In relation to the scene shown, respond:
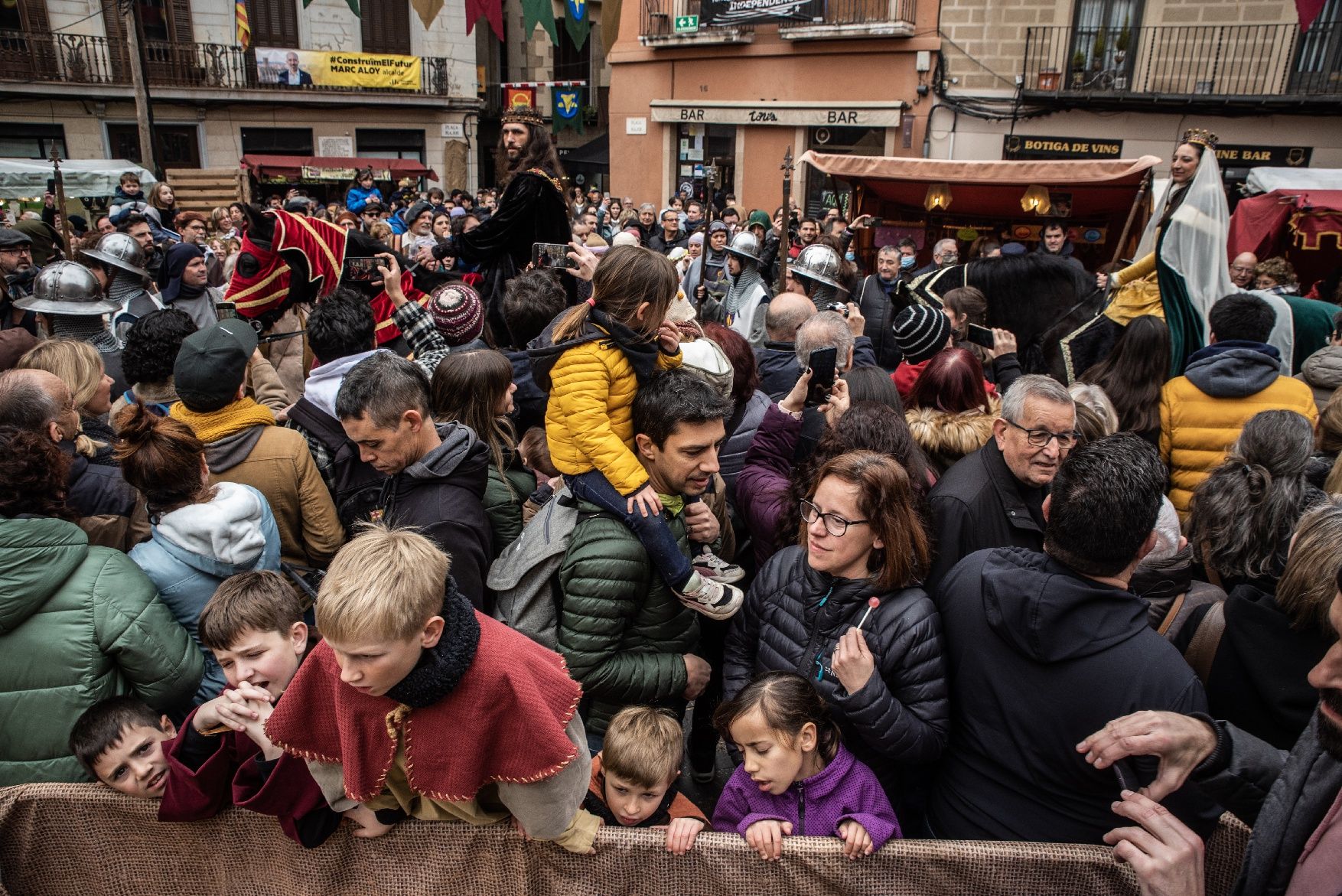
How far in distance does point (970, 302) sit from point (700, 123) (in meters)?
17.2

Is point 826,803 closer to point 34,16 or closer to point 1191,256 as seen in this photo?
point 1191,256

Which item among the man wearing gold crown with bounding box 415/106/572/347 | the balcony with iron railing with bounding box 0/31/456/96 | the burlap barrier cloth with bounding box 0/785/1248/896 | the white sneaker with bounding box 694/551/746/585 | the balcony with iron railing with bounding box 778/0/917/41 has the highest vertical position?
the balcony with iron railing with bounding box 778/0/917/41

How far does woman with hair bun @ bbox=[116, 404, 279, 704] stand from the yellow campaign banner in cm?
2510

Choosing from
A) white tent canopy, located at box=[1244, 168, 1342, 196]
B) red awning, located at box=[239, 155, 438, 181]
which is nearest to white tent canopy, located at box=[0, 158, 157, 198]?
red awning, located at box=[239, 155, 438, 181]

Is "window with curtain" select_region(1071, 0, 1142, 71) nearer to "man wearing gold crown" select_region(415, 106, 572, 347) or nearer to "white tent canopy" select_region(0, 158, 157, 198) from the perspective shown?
"man wearing gold crown" select_region(415, 106, 572, 347)

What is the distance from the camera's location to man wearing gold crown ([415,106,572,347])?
199 inches

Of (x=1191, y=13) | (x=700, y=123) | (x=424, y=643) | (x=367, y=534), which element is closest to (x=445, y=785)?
(x=424, y=643)

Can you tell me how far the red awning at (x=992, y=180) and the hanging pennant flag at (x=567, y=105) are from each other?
16956mm

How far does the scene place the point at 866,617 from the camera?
Answer: 7.53 ft

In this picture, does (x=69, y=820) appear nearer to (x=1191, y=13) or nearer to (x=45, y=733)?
(x=45, y=733)

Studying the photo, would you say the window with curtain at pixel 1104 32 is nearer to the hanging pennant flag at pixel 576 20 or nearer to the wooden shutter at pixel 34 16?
the hanging pennant flag at pixel 576 20

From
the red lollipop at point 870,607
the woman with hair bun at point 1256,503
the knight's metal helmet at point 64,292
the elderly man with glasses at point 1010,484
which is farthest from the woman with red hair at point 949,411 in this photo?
the knight's metal helmet at point 64,292

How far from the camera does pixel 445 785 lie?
6.02 feet

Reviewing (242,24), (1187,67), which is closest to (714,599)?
(1187,67)
